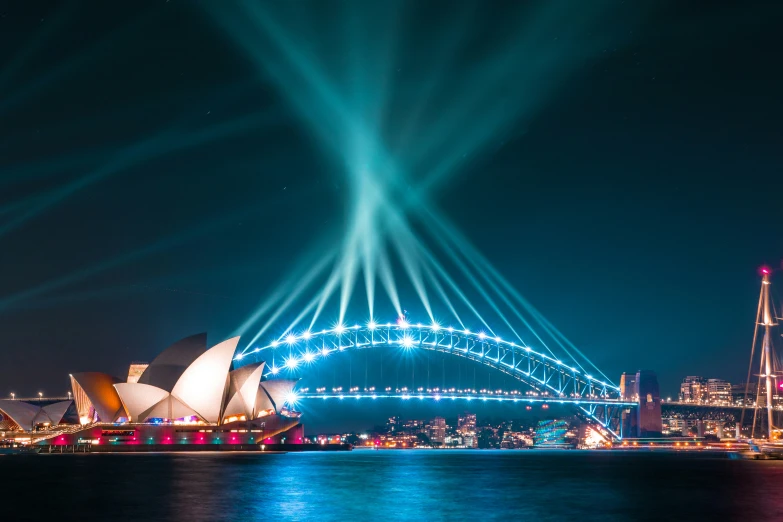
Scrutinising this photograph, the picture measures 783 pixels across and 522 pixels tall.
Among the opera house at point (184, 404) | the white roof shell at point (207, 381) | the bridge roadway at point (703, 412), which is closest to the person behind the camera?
the white roof shell at point (207, 381)

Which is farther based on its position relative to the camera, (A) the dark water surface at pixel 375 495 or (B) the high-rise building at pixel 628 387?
(B) the high-rise building at pixel 628 387

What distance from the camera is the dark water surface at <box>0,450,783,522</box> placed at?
32.2 m

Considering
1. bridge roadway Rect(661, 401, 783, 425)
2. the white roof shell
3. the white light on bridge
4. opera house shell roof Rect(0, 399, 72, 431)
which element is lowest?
opera house shell roof Rect(0, 399, 72, 431)

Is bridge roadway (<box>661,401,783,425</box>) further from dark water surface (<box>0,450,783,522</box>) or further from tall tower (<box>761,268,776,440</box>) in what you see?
dark water surface (<box>0,450,783,522</box>)

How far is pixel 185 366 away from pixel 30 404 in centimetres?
5119

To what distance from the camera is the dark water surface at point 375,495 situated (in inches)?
1268

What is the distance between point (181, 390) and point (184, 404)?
7.87 ft

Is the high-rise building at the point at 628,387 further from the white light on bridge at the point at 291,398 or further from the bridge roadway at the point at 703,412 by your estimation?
the white light on bridge at the point at 291,398

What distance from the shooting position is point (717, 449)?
4813 inches

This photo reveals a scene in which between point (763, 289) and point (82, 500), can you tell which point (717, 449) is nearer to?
point (763, 289)

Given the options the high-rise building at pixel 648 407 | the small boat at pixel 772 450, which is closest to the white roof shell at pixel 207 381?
the small boat at pixel 772 450

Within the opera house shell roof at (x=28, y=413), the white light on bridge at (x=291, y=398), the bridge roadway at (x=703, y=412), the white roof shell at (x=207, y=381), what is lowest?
the opera house shell roof at (x=28, y=413)

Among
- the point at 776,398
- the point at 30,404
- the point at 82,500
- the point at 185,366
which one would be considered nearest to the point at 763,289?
the point at 776,398

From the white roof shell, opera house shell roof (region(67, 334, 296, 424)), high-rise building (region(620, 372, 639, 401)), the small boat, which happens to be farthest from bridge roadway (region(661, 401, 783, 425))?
the white roof shell
